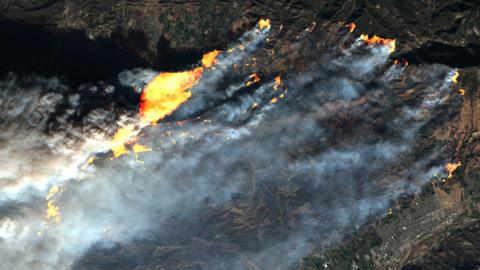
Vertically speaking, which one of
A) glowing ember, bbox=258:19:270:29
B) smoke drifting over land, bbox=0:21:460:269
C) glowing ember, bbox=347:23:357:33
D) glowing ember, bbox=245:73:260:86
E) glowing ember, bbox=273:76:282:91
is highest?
glowing ember, bbox=258:19:270:29

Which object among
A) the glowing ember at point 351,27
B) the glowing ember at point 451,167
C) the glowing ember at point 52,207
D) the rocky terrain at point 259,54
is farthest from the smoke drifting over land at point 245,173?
the glowing ember at point 451,167

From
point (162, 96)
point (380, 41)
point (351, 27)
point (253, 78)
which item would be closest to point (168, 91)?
point (162, 96)

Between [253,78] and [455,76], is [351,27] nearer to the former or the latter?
[253,78]

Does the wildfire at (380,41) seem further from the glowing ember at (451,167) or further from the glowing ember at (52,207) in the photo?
the glowing ember at (52,207)

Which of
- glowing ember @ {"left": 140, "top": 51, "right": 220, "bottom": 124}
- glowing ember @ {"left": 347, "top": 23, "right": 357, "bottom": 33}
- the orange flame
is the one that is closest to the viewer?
the orange flame

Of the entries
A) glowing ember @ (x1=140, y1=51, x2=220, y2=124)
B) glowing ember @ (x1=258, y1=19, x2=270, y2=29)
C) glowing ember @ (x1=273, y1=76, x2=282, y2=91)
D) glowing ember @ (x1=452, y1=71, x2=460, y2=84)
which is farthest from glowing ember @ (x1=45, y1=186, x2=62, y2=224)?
glowing ember @ (x1=452, y1=71, x2=460, y2=84)

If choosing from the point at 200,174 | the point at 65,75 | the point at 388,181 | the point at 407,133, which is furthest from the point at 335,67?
the point at 65,75

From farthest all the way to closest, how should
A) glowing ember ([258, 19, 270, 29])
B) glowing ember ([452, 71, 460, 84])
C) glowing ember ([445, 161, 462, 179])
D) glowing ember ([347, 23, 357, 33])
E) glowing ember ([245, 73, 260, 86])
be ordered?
glowing ember ([445, 161, 462, 179]), glowing ember ([452, 71, 460, 84]), glowing ember ([347, 23, 357, 33]), glowing ember ([258, 19, 270, 29]), glowing ember ([245, 73, 260, 86])

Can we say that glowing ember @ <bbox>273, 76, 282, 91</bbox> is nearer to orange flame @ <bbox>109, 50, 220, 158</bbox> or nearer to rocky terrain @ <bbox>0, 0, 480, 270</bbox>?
rocky terrain @ <bbox>0, 0, 480, 270</bbox>
